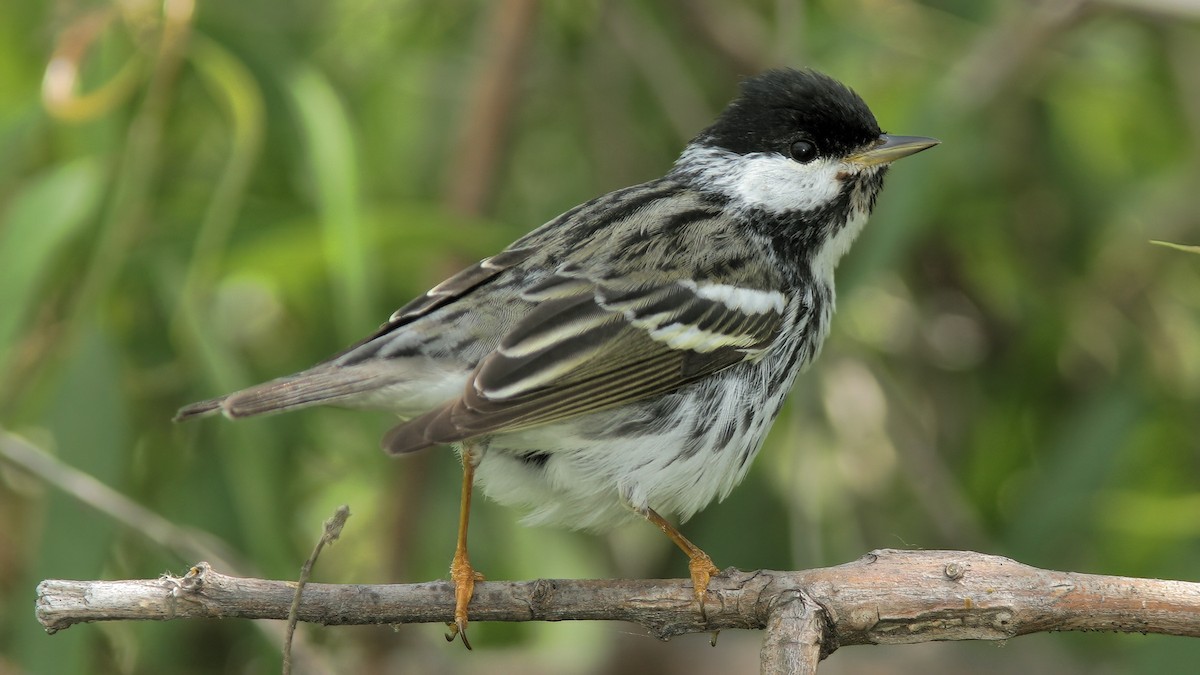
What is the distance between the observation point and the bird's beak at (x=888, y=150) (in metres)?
3.67

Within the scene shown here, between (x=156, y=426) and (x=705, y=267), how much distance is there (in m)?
2.17

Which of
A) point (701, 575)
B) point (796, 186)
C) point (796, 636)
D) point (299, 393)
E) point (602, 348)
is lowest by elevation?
point (796, 636)

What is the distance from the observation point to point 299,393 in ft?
10.1

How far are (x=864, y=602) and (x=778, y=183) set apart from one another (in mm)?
1455

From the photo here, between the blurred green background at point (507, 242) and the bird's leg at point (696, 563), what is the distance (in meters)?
1.09

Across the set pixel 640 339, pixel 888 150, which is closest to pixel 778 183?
pixel 888 150

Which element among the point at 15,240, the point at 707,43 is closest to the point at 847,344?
the point at 707,43

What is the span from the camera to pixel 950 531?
4707mm

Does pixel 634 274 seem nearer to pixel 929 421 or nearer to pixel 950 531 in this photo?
pixel 950 531

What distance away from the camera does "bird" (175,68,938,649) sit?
313 cm

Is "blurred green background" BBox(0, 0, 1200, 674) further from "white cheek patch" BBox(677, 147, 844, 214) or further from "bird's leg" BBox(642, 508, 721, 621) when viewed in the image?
"bird's leg" BBox(642, 508, 721, 621)

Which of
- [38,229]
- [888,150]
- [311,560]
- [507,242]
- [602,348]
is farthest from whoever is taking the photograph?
[507,242]

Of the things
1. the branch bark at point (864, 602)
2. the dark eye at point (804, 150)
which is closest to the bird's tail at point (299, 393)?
the branch bark at point (864, 602)

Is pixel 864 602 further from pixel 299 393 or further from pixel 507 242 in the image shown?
pixel 507 242
